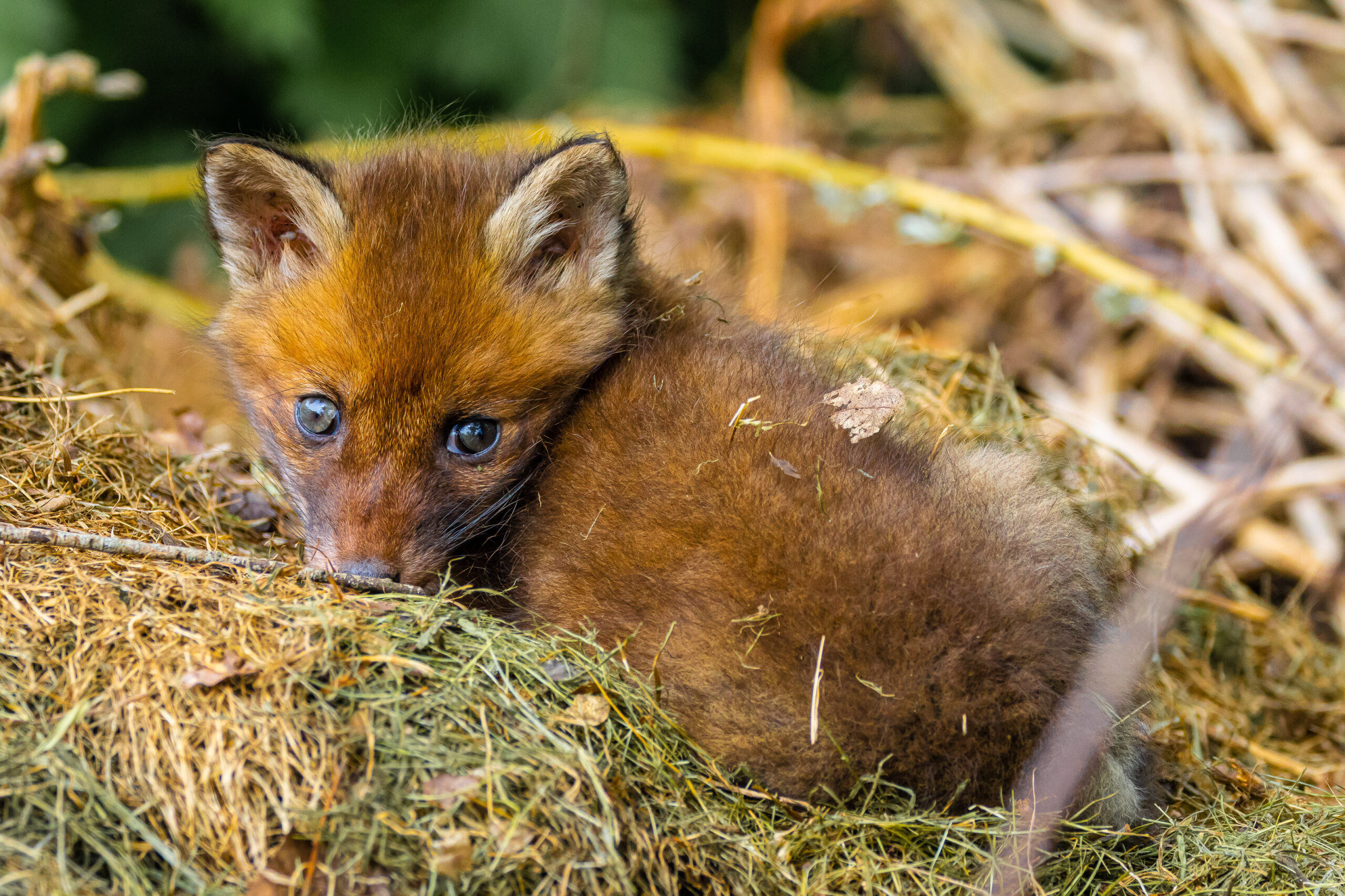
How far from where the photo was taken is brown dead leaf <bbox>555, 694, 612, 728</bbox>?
111 inches

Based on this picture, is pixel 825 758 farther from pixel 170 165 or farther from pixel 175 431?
pixel 170 165

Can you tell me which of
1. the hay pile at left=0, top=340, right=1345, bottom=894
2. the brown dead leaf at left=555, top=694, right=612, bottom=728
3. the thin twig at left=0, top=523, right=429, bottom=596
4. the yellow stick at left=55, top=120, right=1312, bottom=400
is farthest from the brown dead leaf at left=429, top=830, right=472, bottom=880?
the yellow stick at left=55, top=120, right=1312, bottom=400

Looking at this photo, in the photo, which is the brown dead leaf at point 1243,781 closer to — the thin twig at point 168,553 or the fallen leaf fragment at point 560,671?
the fallen leaf fragment at point 560,671

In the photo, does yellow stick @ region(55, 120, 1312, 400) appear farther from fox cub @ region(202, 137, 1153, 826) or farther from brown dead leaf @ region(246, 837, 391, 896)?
brown dead leaf @ region(246, 837, 391, 896)

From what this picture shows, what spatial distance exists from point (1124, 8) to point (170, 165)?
23.9ft

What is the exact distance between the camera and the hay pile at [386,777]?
2473 mm

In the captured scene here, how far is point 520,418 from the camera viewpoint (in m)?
3.48

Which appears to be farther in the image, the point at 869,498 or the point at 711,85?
the point at 711,85

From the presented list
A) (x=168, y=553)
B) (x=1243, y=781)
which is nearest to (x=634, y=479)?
(x=168, y=553)

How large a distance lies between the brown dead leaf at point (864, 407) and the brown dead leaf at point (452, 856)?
154 centimetres

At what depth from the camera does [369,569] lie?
320cm

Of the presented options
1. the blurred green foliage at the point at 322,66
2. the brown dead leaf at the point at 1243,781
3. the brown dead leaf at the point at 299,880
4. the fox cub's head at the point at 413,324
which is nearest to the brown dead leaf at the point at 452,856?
the brown dead leaf at the point at 299,880

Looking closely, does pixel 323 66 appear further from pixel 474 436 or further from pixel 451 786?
pixel 451 786

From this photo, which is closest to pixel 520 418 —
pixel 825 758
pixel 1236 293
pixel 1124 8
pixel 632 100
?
pixel 825 758
